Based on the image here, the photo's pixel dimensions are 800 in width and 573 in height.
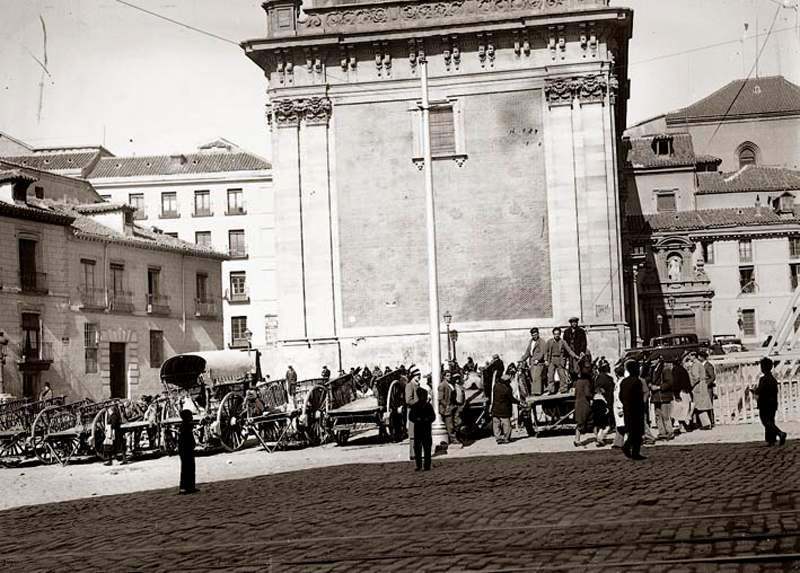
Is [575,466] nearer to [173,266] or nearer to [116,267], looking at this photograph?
[116,267]

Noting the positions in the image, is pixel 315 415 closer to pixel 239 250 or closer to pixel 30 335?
pixel 30 335

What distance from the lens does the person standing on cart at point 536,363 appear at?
73.5ft

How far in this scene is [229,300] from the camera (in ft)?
225

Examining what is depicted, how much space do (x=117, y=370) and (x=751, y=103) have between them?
173ft

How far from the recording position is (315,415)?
23109 millimetres

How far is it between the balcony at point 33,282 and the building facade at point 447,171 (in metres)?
11.5

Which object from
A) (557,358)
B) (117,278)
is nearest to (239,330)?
(117,278)

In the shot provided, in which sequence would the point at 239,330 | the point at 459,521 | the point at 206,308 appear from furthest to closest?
the point at 239,330 → the point at 206,308 → the point at 459,521

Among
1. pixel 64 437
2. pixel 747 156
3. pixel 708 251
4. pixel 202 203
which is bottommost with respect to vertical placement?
pixel 64 437

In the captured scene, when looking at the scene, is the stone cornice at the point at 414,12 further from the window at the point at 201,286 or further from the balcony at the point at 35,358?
the window at the point at 201,286

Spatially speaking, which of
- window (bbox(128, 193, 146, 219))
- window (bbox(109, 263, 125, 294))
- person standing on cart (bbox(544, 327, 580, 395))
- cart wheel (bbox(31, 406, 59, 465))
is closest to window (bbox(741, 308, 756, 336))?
window (bbox(109, 263, 125, 294))

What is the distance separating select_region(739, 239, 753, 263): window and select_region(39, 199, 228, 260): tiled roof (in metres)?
31.5

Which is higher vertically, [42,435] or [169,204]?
[169,204]

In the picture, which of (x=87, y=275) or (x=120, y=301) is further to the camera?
(x=120, y=301)
